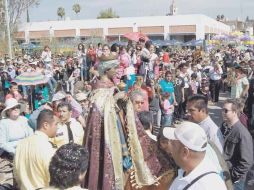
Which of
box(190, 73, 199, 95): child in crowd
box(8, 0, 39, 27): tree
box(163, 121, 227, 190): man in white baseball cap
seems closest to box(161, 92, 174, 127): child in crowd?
box(190, 73, 199, 95): child in crowd

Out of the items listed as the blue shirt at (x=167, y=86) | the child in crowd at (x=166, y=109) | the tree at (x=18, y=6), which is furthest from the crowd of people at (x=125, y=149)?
the tree at (x=18, y=6)

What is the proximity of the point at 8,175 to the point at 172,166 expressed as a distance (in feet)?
13.7

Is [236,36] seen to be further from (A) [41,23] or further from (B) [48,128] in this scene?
(B) [48,128]

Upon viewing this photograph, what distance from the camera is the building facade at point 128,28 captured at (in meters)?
56.3

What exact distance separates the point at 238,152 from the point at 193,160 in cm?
165

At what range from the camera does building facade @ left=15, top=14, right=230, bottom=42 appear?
56344 millimetres

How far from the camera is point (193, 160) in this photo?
9.32ft

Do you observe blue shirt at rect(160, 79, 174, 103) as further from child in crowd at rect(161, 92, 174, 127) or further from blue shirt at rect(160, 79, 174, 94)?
child in crowd at rect(161, 92, 174, 127)

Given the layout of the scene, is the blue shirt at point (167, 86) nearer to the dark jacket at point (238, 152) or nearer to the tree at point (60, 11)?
the dark jacket at point (238, 152)

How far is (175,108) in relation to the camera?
1230 cm

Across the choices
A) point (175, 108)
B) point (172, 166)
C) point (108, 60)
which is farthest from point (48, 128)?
point (175, 108)

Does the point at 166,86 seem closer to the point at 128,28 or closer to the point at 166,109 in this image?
the point at 166,109

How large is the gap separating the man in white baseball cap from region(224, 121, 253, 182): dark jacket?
59.8 inches

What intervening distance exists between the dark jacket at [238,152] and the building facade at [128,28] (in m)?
49.5
